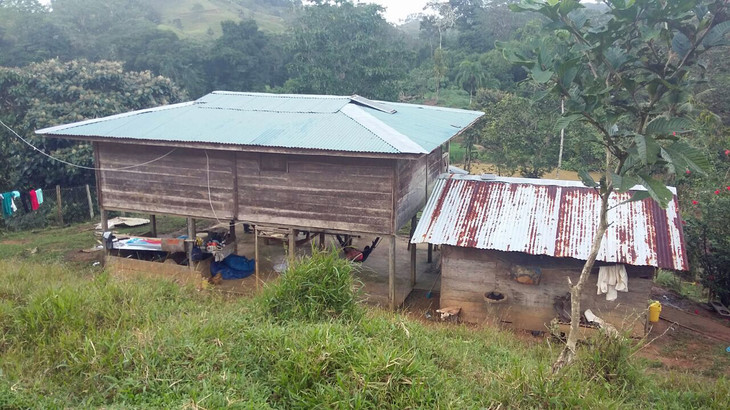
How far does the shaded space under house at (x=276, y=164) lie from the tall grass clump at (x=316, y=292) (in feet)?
12.9

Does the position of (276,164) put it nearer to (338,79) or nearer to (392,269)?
(392,269)

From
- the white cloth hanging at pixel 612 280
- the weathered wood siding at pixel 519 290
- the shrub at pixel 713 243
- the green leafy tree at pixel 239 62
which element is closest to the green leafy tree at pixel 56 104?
the green leafy tree at pixel 239 62

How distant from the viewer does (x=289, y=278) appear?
24.3ft

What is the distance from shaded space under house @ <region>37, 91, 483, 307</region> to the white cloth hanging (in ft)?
13.3

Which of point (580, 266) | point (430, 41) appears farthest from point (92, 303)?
point (430, 41)

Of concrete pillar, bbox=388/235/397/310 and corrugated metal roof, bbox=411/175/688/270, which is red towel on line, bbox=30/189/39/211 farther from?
corrugated metal roof, bbox=411/175/688/270

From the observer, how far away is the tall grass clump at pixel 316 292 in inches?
286

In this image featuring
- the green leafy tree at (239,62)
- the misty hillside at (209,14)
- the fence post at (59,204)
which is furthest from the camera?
Answer: the misty hillside at (209,14)

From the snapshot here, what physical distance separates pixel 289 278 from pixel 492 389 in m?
2.92

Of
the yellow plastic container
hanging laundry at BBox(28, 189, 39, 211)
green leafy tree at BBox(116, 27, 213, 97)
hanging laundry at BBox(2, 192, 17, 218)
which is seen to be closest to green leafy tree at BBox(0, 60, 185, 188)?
hanging laundry at BBox(28, 189, 39, 211)

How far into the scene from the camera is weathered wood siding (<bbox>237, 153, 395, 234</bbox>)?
39.0 ft

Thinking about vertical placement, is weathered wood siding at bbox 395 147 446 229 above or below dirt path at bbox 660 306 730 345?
above

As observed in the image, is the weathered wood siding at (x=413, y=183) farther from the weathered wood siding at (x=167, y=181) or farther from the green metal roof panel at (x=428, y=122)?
the weathered wood siding at (x=167, y=181)

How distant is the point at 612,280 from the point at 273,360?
7150mm
